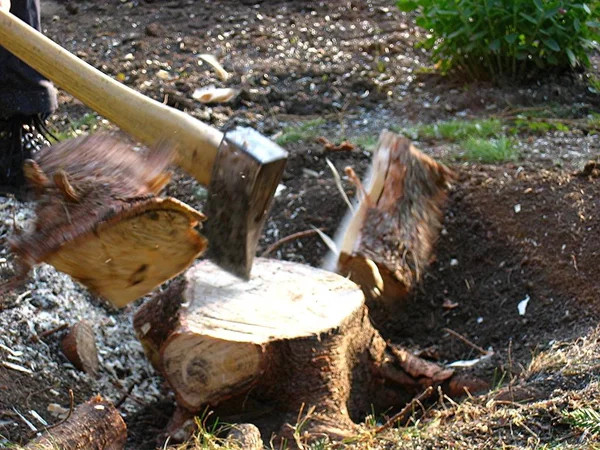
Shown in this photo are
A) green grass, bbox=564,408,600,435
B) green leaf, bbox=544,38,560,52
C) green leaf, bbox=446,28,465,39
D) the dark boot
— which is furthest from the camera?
green leaf, bbox=446,28,465,39

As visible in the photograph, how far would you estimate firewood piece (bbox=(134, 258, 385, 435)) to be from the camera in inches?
125

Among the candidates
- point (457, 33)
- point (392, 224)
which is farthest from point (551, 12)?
point (392, 224)

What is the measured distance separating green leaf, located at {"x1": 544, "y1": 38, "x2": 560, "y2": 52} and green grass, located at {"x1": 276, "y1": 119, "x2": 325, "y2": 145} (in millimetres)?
1567

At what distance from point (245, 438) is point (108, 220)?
0.80 meters

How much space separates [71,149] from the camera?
3.06m

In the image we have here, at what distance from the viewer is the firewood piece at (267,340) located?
10.4 feet

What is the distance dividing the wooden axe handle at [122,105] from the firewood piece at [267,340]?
1.55ft

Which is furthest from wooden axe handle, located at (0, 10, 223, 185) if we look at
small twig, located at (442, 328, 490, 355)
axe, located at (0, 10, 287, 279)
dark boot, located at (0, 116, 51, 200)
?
small twig, located at (442, 328, 490, 355)

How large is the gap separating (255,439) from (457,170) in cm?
233

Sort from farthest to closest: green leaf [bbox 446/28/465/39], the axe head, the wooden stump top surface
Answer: green leaf [bbox 446/28/465/39] → the wooden stump top surface → the axe head

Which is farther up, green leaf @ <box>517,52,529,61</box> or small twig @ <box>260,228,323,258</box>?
green leaf @ <box>517,52,529,61</box>

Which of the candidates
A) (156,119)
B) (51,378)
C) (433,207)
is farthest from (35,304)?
(433,207)

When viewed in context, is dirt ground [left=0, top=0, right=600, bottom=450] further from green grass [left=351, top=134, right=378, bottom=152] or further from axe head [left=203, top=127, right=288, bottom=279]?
axe head [left=203, top=127, right=288, bottom=279]

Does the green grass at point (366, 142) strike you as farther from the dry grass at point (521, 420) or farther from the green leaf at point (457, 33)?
the dry grass at point (521, 420)
